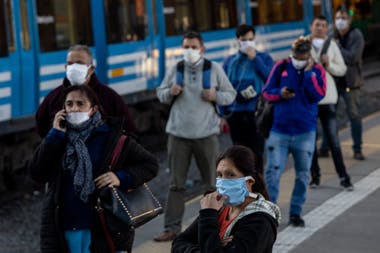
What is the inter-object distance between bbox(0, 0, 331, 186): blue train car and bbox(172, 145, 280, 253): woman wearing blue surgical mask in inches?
301

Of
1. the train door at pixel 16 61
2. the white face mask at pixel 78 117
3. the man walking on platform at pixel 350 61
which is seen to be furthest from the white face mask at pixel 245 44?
the white face mask at pixel 78 117

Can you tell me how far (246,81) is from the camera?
9.07 metres

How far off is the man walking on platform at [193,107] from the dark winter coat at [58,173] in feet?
8.32

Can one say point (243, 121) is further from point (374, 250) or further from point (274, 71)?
point (374, 250)

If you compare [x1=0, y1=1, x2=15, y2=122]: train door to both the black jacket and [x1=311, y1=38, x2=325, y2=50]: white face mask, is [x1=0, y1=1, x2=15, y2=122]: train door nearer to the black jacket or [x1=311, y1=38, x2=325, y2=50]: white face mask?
[x1=311, y1=38, x2=325, y2=50]: white face mask

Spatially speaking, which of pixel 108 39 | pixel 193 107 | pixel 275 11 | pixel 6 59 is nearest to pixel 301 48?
pixel 193 107

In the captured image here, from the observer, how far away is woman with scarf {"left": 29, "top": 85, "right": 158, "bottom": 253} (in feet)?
16.8

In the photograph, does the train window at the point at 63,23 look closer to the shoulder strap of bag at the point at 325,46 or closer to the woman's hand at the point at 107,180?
the shoulder strap of bag at the point at 325,46

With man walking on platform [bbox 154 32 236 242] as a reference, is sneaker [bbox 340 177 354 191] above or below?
below

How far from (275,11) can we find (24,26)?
8076mm

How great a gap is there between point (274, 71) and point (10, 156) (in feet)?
16.2

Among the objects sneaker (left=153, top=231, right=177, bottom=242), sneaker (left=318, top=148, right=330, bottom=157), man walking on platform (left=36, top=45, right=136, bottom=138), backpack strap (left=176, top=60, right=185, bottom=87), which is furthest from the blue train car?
man walking on platform (left=36, top=45, right=136, bottom=138)

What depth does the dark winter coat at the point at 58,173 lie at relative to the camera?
514 centimetres

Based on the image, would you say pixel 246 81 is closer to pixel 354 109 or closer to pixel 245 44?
pixel 245 44
